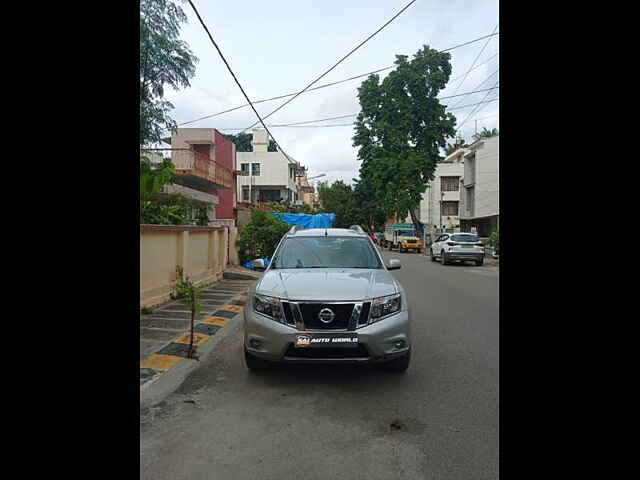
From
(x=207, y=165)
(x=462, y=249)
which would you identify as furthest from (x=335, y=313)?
(x=207, y=165)

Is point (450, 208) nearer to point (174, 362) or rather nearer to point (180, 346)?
point (180, 346)

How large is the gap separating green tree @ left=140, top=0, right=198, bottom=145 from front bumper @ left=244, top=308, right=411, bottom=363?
31.3 feet

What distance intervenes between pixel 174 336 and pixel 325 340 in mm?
3260

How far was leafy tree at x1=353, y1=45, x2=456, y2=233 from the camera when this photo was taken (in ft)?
105

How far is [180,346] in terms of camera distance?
596 centimetres

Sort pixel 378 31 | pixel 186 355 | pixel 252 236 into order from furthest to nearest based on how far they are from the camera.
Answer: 1. pixel 252 236
2. pixel 378 31
3. pixel 186 355

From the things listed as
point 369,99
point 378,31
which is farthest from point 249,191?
point 378,31

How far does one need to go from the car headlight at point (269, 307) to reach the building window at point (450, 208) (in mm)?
48244

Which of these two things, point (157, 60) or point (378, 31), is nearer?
point (378, 31)

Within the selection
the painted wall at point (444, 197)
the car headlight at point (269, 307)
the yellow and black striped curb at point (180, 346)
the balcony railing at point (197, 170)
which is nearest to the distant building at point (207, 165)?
the balcony railing at point (197, 170)

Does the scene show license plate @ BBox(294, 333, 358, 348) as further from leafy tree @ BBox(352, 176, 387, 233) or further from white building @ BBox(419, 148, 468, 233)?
white building @ BBox(419, 148, 468, 233)
